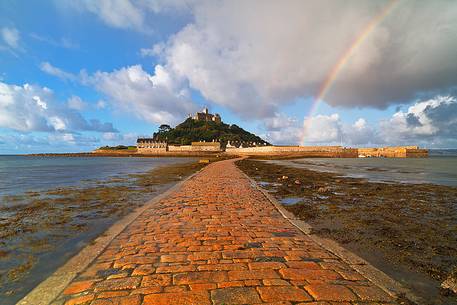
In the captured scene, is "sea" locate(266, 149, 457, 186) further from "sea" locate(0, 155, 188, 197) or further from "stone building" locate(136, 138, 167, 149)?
"stone building" locate(136, 138, 167, 149)

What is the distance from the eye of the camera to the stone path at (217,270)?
3236mm

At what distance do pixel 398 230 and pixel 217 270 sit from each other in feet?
17.7

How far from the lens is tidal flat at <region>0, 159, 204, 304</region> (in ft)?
14.3

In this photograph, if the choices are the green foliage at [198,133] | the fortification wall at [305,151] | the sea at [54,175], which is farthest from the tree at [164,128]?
the sea at [54,175]

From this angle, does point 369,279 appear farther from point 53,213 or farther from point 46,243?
point 53,213

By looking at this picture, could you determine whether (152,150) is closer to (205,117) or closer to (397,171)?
(205,117)

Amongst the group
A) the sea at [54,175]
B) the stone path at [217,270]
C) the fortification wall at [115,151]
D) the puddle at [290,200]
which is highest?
the fortification wall at [115,151]

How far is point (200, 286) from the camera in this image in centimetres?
348

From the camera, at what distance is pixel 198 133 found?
15375 cm

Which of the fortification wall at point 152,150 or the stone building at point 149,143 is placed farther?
the stone building at point 149,143

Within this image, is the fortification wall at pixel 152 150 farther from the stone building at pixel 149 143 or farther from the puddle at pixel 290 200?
the puddle at pixel 290 200

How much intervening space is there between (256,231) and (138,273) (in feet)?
9.52

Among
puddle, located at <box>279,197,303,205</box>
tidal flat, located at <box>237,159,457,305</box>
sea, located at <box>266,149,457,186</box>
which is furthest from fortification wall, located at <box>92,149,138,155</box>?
tidal flat, located at <box>237,159,457,305</box>

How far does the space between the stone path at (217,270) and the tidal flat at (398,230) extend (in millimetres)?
886
